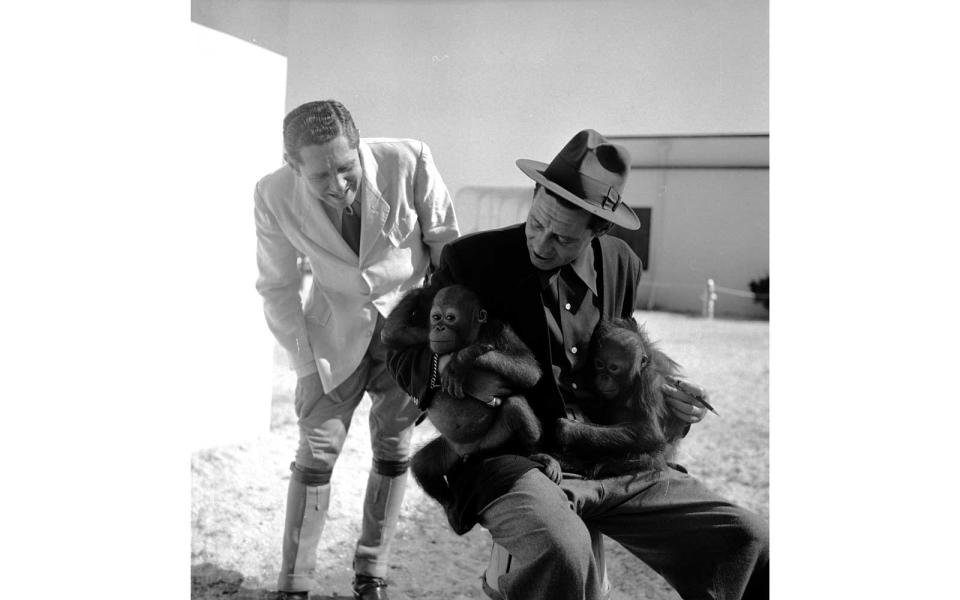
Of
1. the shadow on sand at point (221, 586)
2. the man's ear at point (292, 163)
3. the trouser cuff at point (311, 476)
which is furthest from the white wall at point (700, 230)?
the shadow on sand at point (221, 586)

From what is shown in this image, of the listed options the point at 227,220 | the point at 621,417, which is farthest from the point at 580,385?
the point at 227,220

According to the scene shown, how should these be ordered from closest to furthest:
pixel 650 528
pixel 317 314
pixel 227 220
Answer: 1. pixel 650 528
2. pixel 317 314
3. pixel 227 220

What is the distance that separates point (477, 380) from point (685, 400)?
0.58 meters

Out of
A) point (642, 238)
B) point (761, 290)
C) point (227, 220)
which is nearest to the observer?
point (642, 238)

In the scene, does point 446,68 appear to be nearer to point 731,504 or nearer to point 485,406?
point 485,406

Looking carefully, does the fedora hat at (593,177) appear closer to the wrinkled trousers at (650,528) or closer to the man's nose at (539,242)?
the man's nose at (539,242)

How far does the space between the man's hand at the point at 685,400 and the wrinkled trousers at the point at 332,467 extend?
78 cm

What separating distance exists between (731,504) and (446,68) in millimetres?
1514

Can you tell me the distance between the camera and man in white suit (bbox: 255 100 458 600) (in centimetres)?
278

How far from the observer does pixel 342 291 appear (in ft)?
9.33

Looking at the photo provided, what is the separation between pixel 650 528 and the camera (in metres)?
2.52

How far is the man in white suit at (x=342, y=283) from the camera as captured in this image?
109 inches

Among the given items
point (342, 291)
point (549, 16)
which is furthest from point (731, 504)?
point (549, 16)

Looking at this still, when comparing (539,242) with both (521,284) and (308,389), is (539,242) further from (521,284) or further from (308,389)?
(308,389)
